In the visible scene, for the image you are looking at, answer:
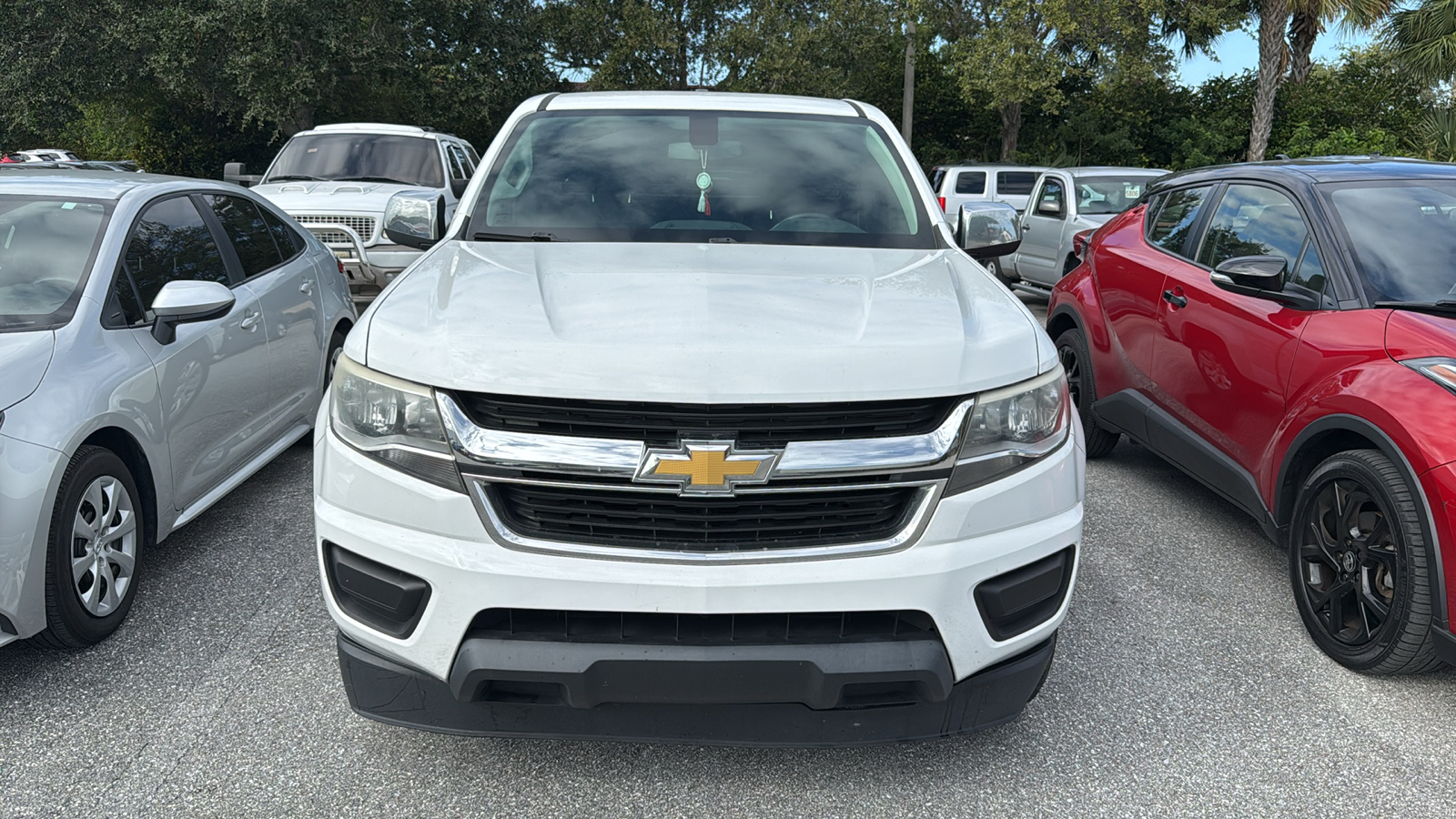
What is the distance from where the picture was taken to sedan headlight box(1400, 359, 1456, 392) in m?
3.26

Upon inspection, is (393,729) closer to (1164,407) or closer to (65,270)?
(65,270)

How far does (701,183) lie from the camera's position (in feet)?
12.2

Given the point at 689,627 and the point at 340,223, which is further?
the point at 340,223

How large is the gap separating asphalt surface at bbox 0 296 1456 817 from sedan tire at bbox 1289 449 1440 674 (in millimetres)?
129

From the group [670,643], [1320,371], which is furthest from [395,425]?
[1320,371]

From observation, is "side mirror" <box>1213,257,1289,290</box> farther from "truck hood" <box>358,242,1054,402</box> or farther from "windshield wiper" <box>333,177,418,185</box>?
"windshield wiper" <box>333,177,418,185</box>

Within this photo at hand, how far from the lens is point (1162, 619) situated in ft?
12.8

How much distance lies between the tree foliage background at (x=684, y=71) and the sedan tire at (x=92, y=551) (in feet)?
65.4

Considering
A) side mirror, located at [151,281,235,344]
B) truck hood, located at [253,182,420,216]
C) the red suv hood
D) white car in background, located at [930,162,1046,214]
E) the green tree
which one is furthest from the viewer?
the green tree

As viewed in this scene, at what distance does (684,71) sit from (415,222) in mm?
25843

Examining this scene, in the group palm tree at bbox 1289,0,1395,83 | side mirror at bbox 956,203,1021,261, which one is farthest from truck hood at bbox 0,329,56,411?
palm tree at bbox 1289,0,1395,83

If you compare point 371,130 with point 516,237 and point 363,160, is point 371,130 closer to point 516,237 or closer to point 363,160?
point 363,160

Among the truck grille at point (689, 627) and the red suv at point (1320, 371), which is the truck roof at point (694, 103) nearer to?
the red suv at point (1320, 371)

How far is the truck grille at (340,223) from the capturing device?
980 centimetres
